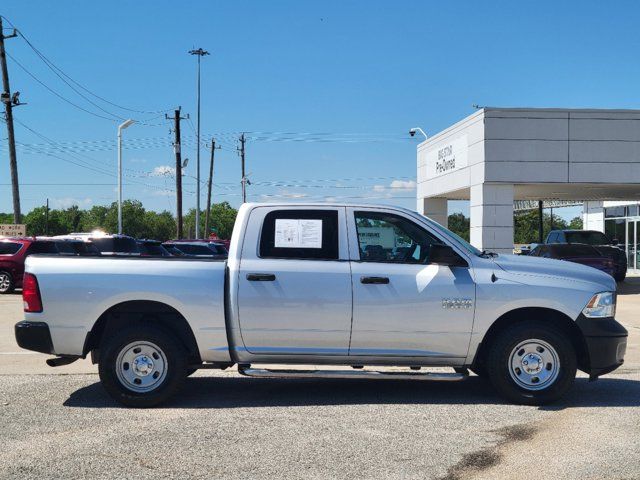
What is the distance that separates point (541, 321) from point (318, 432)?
241 centimetres

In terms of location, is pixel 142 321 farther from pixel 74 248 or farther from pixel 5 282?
pixel 5 282

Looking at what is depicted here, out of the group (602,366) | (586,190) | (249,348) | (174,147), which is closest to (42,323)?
(249,348)

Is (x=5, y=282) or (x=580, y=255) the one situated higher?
(x=580, y=255)

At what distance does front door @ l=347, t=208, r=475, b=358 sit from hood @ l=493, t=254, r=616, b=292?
44cm

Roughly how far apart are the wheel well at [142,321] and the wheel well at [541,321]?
269 cm

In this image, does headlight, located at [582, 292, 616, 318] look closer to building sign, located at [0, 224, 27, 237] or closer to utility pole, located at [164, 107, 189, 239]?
building sign, located at [0, 224, 27, 237]

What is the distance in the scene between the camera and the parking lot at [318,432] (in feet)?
15.9

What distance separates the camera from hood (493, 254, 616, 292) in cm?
662

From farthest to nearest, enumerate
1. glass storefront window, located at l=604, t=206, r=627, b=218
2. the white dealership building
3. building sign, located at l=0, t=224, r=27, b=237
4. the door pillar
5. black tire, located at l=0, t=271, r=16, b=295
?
glass storefront window, located at l=604, t=206, r=627, b=218, the door pillar, building sign, located at l=0, t=224, r=27, b=237, the white dealership building, black tire, located at l=0, t=271, r=16, b=295

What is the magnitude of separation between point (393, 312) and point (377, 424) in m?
1.03

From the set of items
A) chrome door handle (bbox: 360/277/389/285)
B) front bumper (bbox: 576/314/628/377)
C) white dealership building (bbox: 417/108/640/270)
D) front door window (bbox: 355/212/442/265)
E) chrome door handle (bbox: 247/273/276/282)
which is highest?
white dealership building (bbox: 417/108/640/270)

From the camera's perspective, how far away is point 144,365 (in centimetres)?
661

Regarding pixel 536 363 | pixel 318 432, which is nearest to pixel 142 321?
Answer: pixel 318 432

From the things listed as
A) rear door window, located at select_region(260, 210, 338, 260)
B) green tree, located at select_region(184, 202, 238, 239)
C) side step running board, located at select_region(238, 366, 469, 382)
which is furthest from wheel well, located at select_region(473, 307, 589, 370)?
green tree, located at select_region(184, 202, 238, 239)
